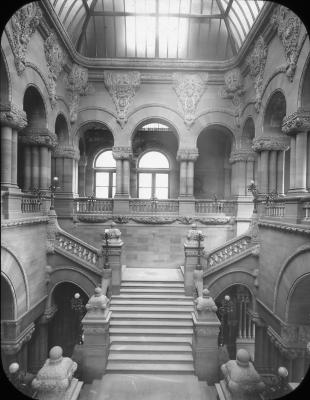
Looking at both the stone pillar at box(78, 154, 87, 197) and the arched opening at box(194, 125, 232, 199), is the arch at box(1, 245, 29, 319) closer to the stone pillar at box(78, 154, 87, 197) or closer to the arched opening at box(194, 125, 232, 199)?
the stone pillar at box(78, 154, 87, 197)

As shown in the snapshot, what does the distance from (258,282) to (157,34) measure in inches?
502

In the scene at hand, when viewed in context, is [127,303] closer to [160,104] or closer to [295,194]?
[295,194]

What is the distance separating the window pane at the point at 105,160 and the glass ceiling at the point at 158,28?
565 centimetres

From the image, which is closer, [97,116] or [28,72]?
[28,72]

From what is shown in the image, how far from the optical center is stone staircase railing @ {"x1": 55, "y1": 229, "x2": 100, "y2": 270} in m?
11.8

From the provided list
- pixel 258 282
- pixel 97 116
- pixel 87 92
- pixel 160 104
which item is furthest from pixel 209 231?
pixel 87 92

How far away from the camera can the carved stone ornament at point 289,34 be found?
955 cm

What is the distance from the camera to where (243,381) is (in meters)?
5.89

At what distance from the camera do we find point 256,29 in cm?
1223

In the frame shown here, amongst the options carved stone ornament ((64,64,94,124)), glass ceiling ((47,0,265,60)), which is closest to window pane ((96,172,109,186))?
carved stone ornament ((64,64,94,124))

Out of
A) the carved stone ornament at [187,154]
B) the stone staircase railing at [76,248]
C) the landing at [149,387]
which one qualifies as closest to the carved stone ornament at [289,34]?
the carved stone ornament at [187,154]

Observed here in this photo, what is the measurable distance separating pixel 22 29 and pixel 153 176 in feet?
35.1

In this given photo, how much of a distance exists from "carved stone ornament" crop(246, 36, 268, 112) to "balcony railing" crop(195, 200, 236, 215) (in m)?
4.81

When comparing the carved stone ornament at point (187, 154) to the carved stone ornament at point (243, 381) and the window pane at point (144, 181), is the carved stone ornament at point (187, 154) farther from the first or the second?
the carved stone ornament at point (243, 381)
